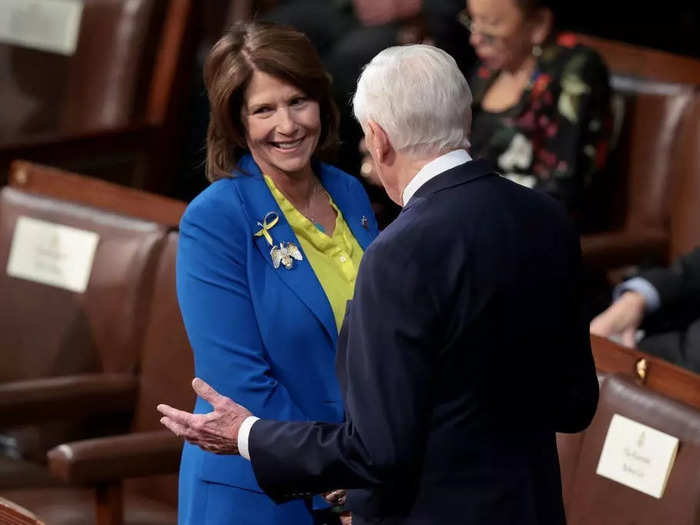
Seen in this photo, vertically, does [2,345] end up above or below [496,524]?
below

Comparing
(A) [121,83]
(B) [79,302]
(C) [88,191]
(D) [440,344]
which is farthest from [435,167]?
(A) [121,83]

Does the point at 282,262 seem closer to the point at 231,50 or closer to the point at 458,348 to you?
the point at 231,50

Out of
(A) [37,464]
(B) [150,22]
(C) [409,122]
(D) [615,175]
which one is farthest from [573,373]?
(B) [150,22]

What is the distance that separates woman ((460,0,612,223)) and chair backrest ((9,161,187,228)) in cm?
77

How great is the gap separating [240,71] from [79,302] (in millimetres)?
965

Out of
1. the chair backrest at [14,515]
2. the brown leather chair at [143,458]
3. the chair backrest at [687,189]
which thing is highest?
the chair backrest at [687,189]

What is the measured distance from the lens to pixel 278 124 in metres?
1.97

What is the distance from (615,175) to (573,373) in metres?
1.80

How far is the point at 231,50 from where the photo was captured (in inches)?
77.9

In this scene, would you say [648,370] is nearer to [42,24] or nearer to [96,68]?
[96,68]

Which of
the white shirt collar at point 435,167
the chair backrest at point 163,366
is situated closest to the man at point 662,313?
the chair backrest at point 163,366

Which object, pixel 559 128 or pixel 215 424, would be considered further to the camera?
pixel 559 128

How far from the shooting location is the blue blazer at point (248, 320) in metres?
1.86

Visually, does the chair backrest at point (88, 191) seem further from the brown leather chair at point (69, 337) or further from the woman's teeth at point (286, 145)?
the woman's teeth at point (286, 145)
